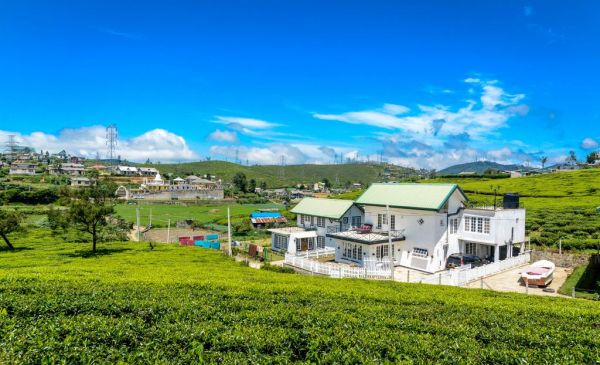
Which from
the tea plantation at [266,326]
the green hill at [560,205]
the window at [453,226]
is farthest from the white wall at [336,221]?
the tea plantation at [266,326]

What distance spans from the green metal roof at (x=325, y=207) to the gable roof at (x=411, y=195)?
6.48 feet

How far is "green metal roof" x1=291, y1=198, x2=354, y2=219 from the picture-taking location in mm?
35000

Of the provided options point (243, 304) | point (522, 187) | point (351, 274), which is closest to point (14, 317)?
point (243, 304)

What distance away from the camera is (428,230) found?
28578 mm

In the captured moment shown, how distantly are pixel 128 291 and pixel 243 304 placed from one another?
4.44 metres

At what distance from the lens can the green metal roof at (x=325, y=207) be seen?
35.0m

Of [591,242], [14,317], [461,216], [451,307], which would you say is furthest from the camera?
[591,242]

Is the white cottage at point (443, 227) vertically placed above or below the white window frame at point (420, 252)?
above

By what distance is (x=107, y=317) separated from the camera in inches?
393

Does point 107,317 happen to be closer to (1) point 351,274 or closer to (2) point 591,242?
(1) point 351,274

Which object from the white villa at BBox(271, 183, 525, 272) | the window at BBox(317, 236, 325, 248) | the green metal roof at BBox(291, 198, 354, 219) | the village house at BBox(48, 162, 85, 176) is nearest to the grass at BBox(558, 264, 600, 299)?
the white villa at BBox(271, 183, 525, 272)

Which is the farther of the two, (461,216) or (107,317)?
(461,216)

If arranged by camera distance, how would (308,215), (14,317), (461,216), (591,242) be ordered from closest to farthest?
(14,317) → (461,216) → (591,242) → (308,215)

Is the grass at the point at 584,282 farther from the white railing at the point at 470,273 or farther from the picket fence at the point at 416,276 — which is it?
the picket fence at the point at 416,276
